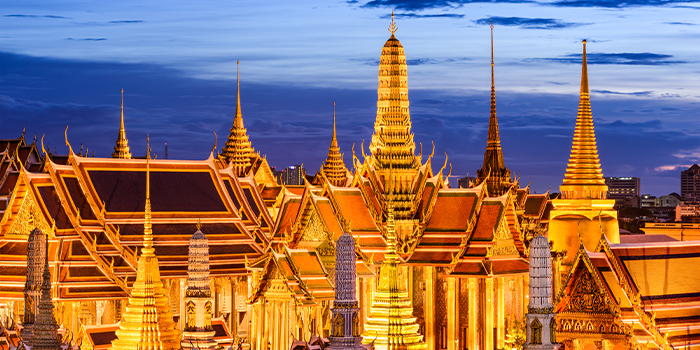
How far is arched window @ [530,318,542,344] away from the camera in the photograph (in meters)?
22.1

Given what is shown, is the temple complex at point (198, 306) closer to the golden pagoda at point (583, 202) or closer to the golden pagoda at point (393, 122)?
the golden pagoda at point (583, 202)

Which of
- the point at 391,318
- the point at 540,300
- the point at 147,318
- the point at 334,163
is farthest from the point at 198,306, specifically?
the point at 334,163

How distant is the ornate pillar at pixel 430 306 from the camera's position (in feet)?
136

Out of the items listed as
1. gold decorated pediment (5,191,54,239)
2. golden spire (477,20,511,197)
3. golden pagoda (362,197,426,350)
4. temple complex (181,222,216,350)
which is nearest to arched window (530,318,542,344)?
golden pagoda (362,197,426,350)

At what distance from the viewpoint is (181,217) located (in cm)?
4319

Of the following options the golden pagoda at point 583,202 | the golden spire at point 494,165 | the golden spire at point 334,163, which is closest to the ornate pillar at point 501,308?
the golden pagoda at point 583,202

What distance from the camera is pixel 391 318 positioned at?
25.9 metres

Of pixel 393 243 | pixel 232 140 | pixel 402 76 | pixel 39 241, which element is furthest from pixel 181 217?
pixel 232 140

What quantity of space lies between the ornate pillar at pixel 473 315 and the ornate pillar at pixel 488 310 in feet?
0.93

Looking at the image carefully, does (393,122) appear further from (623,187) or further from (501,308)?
(623,187)

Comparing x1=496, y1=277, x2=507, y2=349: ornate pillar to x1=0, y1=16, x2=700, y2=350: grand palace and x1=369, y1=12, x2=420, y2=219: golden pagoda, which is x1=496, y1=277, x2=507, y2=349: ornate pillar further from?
x1=369, y1=12, x2=420, y2=219: golden pagoda

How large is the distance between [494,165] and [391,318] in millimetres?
39545

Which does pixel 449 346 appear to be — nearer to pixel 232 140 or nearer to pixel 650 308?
pixel 650 308

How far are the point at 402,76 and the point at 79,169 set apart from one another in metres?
11.0
